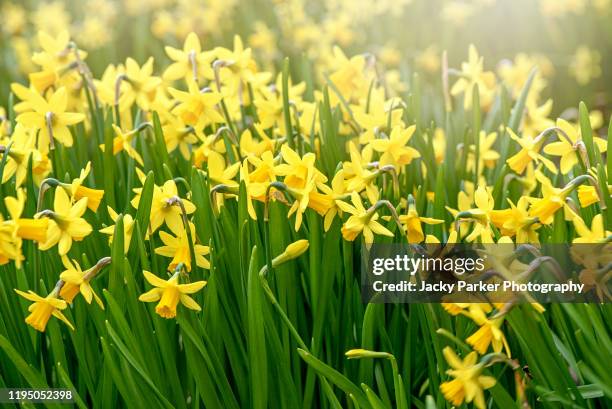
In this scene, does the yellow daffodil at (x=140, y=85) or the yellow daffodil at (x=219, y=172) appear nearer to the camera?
the yellow daffodil at (x=219, y=172)

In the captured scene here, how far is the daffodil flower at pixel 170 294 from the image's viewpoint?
1.45 metres

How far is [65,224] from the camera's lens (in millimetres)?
1519

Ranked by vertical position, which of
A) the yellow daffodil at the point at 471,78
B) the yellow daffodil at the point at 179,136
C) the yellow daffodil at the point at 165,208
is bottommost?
the yellow daffodil at the point at 165,208

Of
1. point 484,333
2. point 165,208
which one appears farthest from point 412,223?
point 165,208

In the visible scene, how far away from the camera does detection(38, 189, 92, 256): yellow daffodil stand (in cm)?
151

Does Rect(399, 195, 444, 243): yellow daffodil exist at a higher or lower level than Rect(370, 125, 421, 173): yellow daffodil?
lower

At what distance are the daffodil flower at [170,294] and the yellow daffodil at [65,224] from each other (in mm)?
182

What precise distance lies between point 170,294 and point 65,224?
0.87 feet

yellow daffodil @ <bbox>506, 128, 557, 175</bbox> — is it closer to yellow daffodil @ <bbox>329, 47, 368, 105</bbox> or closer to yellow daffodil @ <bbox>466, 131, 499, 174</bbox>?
yellow daffodil @ <bbox>466, 131, 499, 174</bbox>

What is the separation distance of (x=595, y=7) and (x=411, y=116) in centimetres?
340

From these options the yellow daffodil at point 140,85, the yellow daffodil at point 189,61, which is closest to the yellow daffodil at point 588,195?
the yellow daffodil at point 189,61

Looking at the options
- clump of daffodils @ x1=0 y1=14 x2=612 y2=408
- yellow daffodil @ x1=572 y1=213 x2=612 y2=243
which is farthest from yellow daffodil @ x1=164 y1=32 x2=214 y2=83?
yellow daffodil @ x1=572 y1=213 x2=612 y2=243

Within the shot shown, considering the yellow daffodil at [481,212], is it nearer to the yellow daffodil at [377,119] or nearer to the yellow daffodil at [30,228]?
the yellow daffodil at [377,119]

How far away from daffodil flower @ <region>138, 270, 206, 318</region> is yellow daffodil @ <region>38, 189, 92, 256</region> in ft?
0.60
